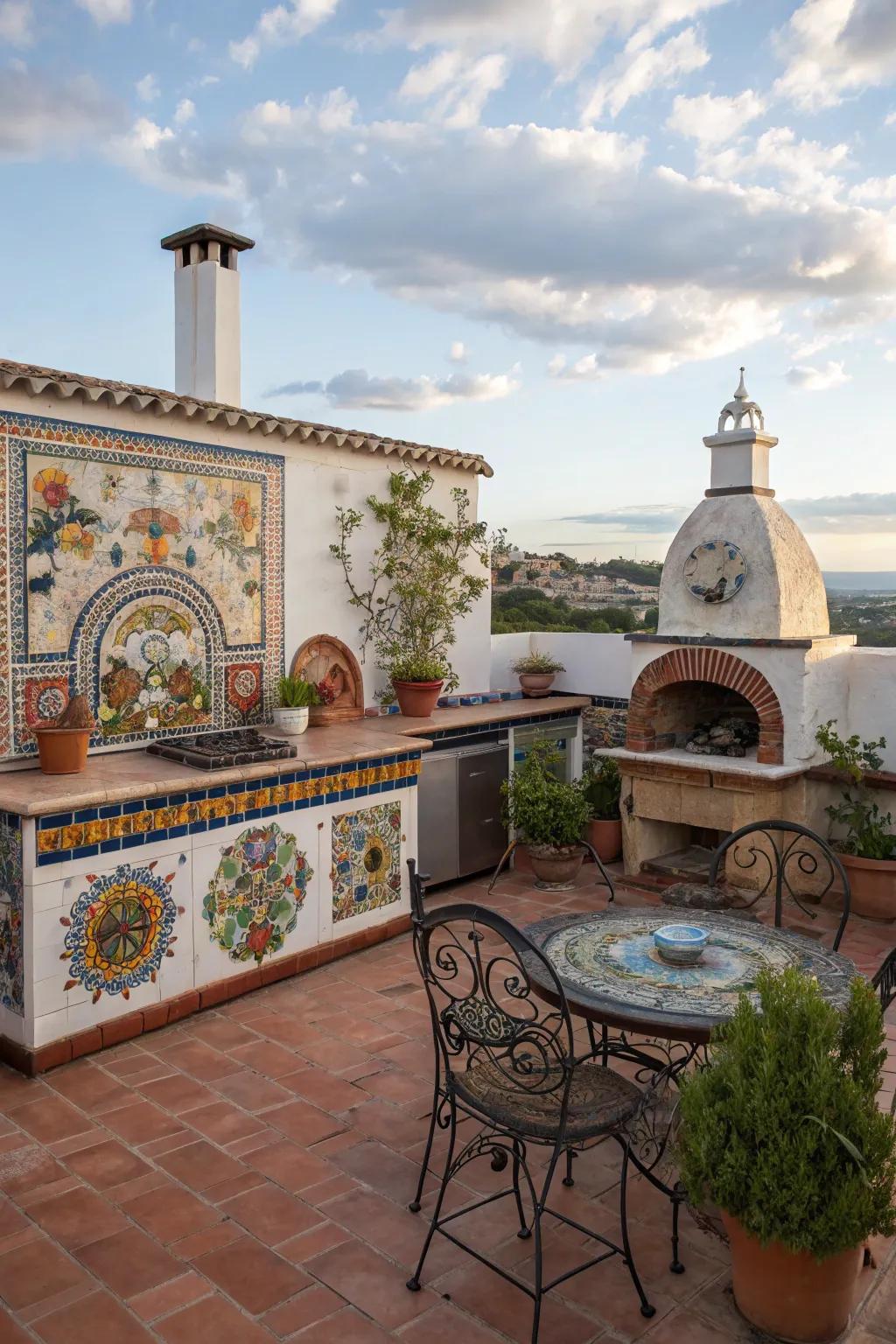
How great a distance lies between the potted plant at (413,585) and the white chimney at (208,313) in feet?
4.43

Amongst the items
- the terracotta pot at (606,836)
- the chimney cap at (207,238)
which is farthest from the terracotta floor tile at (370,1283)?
the chimney cap at (207,238)

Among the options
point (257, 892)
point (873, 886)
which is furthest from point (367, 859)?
point (873, 886)

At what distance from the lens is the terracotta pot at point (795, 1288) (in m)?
2.54

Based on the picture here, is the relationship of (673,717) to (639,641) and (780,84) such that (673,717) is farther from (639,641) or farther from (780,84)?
(780,84)

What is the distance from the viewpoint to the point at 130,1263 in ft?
9.77

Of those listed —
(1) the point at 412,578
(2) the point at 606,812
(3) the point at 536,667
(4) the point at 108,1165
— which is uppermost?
(1) the point at 412,578

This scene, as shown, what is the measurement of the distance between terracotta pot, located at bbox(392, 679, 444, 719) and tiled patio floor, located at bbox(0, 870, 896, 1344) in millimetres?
2779

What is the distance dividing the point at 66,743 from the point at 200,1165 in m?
2.19

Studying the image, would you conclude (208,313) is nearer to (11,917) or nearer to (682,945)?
(11,917)

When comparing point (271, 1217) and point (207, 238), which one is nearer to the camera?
point (271, 1217)

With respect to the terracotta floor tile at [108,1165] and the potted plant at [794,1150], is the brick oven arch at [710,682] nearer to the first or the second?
the potted plant at [794,1150]

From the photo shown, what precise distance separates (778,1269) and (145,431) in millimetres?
4996

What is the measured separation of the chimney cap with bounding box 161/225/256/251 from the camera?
6898mm

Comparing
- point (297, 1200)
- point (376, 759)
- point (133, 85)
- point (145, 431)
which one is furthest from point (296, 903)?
point (133, 85)
